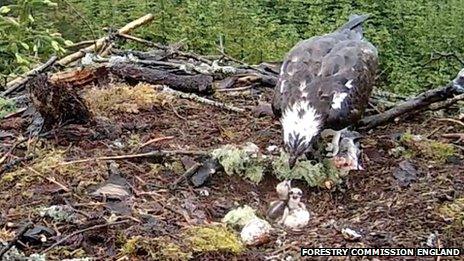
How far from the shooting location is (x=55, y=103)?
4707mm

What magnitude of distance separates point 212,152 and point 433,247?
1.48 meters

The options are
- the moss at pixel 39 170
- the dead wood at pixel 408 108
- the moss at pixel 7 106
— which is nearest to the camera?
the moss at pixel 39 170

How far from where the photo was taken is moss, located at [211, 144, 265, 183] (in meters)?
4.40

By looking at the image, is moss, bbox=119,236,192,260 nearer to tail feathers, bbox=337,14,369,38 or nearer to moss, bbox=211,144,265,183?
moss, bbox=211,144,265,183

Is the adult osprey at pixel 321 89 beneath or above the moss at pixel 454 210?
above

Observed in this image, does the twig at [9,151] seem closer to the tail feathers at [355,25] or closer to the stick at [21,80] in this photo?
the stick at [21,80]

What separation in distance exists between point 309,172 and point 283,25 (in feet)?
22.8

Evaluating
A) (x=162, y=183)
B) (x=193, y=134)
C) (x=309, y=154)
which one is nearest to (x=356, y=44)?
(x=309, y=154)

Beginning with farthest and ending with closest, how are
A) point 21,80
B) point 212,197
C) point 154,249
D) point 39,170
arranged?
point 21,80 < point 39,170 < point 212,197 < point 154,249

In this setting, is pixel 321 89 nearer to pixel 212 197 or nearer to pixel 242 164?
pixel 242 164

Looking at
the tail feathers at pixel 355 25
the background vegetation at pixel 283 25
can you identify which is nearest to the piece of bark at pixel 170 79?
the tail feathers at pixel 355 25

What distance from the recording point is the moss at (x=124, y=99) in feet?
17.3

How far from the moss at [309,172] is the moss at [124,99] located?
130 cm

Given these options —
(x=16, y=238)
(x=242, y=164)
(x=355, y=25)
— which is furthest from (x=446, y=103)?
(x=16, y=238)
